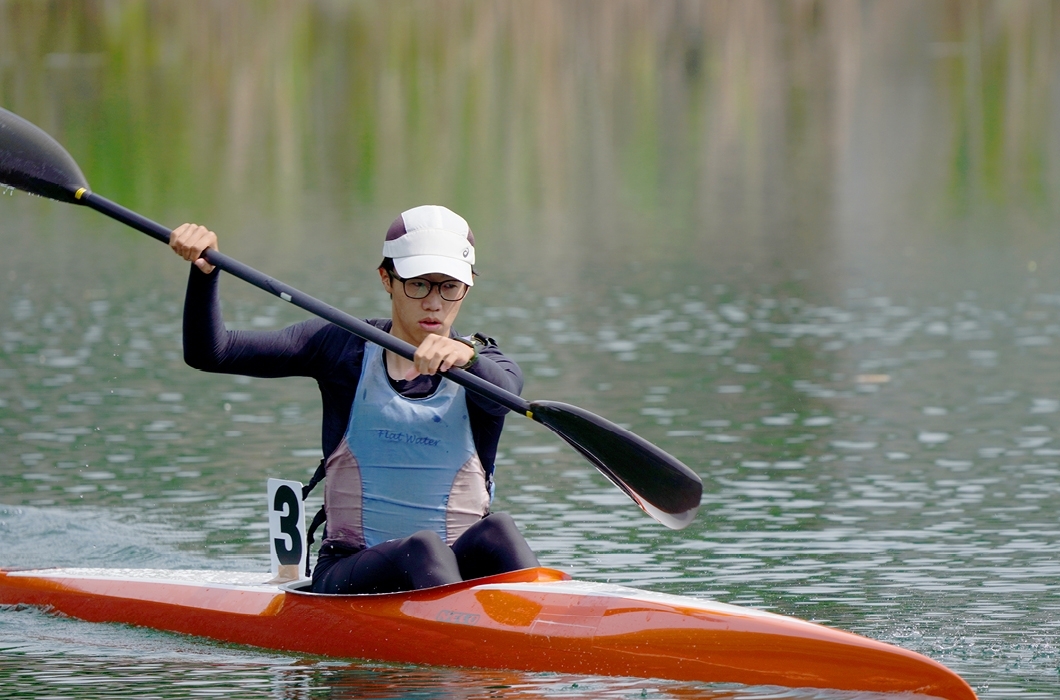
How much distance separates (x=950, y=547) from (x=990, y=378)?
15.6ft

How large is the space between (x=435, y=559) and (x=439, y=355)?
729mm

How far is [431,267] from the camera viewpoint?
6.57m

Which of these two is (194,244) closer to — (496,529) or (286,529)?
(286,529)

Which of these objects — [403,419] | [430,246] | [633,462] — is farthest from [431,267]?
[633,462]

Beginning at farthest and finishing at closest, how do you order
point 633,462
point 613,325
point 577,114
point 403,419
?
point 577,114 < point 613,325 < point 633,462 < point 403,419

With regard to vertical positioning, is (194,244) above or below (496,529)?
above

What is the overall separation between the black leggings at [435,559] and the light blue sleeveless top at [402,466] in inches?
3.4

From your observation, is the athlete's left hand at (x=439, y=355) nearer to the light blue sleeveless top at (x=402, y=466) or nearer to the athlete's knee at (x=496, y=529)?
the light blue sleeveless top at (x=402, y=466)

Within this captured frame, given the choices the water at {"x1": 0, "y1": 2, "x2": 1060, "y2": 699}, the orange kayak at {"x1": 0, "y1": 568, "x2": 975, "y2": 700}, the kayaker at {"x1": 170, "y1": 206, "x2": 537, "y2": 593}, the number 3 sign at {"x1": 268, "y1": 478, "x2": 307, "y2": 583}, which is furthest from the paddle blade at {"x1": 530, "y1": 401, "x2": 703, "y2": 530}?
the number 3 sign at {"x1": 268, "y1": 478, "x2": 307, "y2": 583}

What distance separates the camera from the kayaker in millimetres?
6660

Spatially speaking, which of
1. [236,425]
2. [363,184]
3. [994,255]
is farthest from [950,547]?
[363,184]

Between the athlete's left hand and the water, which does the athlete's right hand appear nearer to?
the athlete's left hand

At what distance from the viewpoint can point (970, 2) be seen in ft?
193

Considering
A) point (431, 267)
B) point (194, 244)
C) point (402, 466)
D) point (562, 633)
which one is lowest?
point (562, 633)
